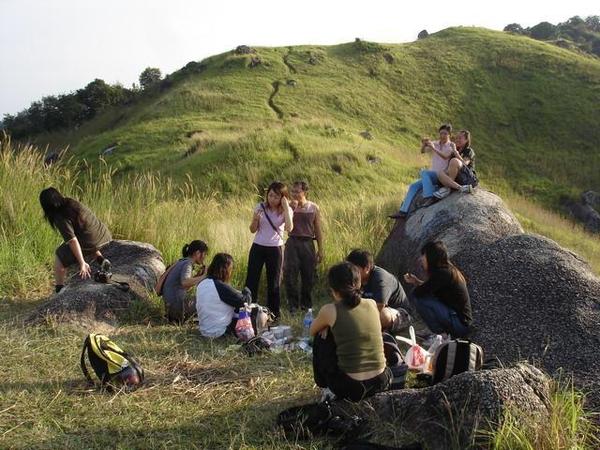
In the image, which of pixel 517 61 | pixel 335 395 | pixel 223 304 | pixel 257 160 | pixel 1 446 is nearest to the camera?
pixel 1 446

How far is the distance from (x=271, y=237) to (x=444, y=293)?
2.37 m

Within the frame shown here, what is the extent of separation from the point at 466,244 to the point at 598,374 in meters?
2.43

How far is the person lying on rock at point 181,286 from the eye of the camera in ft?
21.3

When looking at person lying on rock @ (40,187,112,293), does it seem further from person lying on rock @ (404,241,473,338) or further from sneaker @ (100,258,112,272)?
person lying on rock @ (404,241,473,338)

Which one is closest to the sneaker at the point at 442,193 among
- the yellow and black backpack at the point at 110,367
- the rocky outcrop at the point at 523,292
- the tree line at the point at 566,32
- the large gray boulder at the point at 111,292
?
the rocky outcrop at the point at 523,292

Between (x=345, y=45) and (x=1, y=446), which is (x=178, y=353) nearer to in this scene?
(x=1, y=446)

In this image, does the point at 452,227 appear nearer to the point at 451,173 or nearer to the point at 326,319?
the point at 451,173

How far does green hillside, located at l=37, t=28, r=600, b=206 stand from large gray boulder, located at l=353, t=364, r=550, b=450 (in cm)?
1388

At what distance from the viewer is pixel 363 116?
35.3 metres

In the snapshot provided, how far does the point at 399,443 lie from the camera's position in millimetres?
3564

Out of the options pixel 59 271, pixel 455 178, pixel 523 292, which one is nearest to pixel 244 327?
pixel 59 271

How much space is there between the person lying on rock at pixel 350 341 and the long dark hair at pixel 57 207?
373 centimetres

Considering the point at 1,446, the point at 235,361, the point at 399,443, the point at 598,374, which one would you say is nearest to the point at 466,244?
Answer: the point at 598,374

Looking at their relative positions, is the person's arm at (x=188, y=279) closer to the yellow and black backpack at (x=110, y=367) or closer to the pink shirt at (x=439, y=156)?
the yellow and black backpack at (x=110, y=367)
